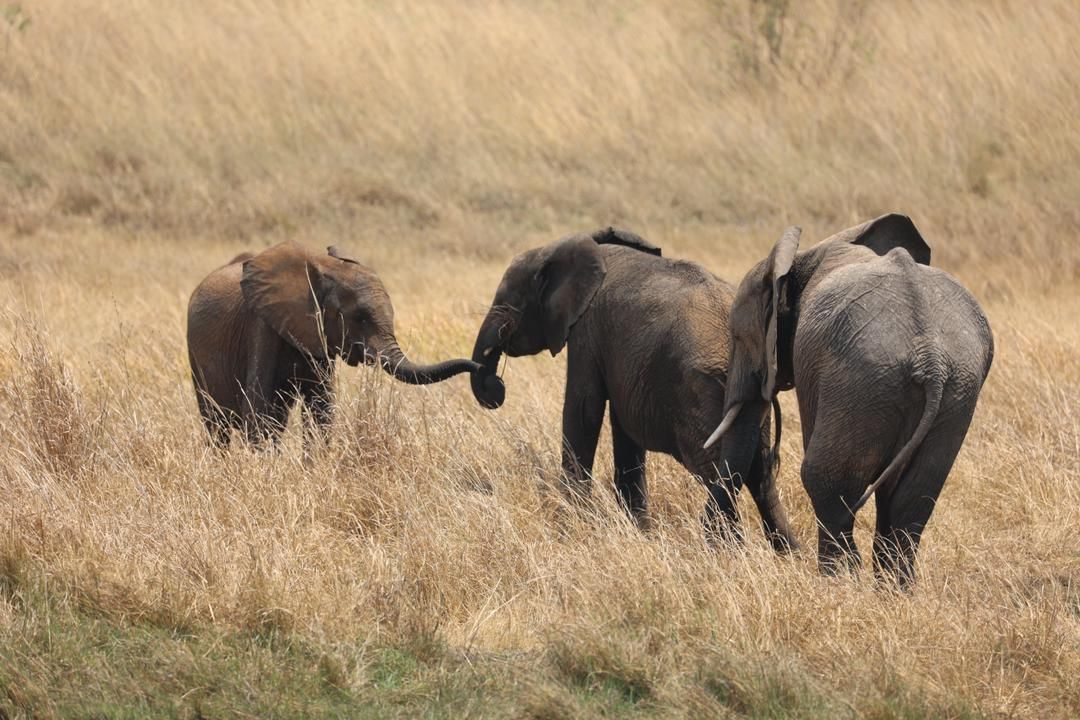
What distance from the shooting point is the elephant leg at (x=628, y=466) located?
746 centimetres

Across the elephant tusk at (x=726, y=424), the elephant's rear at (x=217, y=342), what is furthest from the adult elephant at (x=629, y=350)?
the elephant's rear at (x=217, y=342)

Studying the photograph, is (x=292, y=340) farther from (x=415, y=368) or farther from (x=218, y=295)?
(x=218, y=295)

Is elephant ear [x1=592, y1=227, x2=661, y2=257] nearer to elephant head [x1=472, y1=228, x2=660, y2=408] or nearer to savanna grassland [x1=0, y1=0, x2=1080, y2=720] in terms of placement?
elephant head [x1=472, y1=228, x2=660, y2=408]

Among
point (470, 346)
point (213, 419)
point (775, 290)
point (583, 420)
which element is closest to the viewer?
point (775, 290)

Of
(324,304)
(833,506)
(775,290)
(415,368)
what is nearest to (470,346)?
(324,304)

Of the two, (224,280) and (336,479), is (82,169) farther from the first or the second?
(336,479)

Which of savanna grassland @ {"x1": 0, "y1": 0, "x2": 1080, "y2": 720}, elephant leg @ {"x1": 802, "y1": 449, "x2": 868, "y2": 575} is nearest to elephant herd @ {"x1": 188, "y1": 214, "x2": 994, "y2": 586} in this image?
elephant leg @ {"x1": 802, "y1": 449, "x2": 868, "y2": 575}

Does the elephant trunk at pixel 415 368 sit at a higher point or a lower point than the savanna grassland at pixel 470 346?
higher

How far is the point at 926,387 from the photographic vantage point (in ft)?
17.3

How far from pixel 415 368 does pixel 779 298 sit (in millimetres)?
2146

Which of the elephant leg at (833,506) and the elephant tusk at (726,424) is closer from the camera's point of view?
the elephant leg at (833,506)

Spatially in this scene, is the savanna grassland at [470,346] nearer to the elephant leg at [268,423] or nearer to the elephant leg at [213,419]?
the elephant leg at [213,419]

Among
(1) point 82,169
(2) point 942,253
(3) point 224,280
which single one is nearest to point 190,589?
(3) point 224,280

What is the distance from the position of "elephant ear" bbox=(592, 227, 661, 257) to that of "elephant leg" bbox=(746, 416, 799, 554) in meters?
1.20
